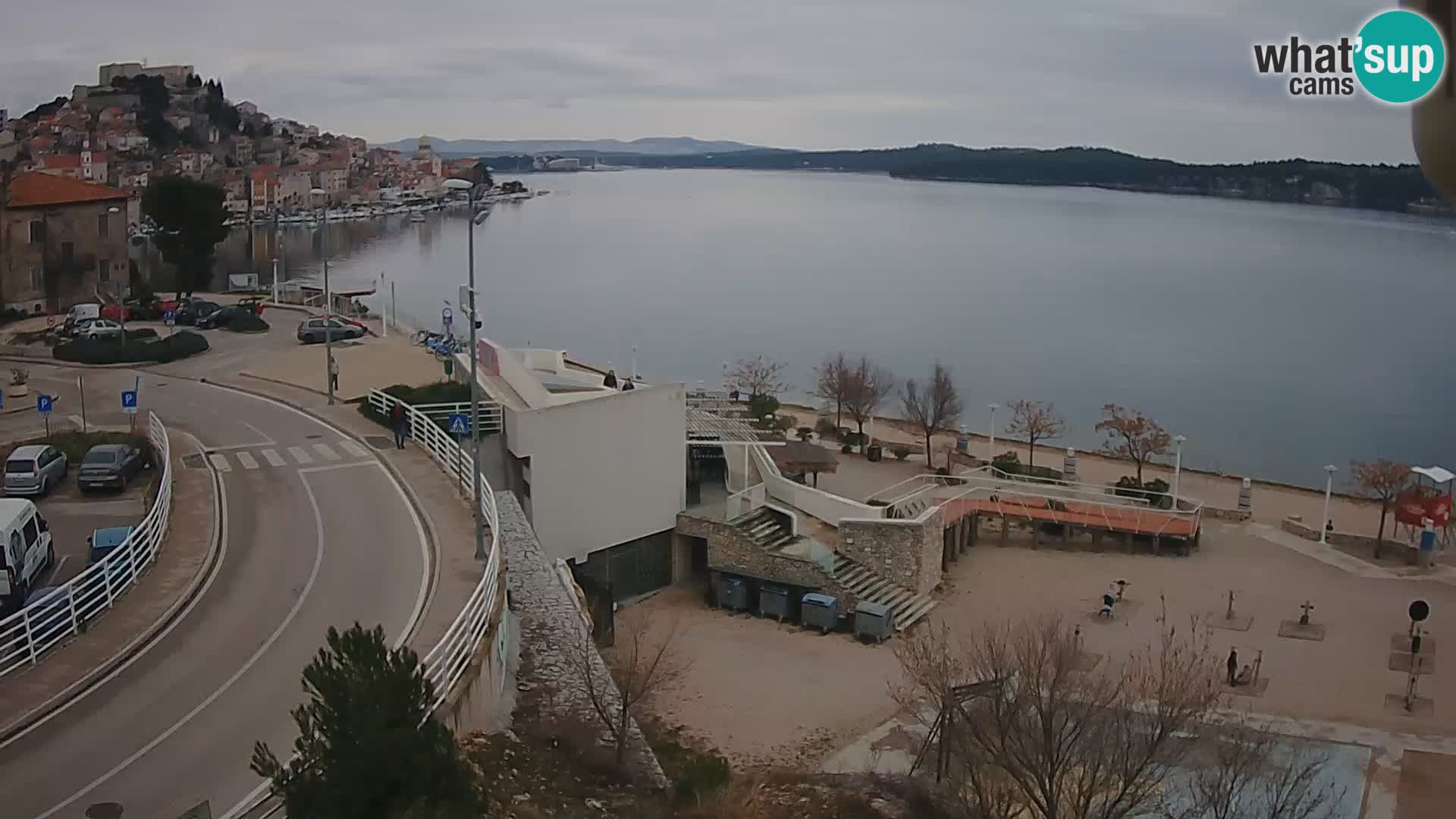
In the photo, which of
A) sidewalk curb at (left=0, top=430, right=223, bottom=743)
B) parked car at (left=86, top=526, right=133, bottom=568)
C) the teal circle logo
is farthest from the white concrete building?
the teal circle logo

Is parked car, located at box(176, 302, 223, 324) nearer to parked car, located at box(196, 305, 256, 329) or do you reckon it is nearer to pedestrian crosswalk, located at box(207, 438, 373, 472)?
parked car, located at box(196, 305, 256, 329)

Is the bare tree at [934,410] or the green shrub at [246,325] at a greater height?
the green shrub at [246,325]

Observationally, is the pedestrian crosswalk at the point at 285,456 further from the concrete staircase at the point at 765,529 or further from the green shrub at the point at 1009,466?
the green shrub at the point at 1009,466

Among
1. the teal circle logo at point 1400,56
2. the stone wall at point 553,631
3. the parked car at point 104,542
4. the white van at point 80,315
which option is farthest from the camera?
the white van at point 80,315

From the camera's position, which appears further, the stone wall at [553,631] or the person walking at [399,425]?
the person walking at [399,425]

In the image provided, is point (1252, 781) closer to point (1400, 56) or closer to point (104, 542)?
point (1400, 56)

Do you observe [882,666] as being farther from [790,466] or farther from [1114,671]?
[790,466]

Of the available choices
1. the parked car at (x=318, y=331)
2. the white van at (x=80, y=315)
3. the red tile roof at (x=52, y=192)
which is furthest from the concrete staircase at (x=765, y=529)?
the red tile roof at (x=52, y=192)
